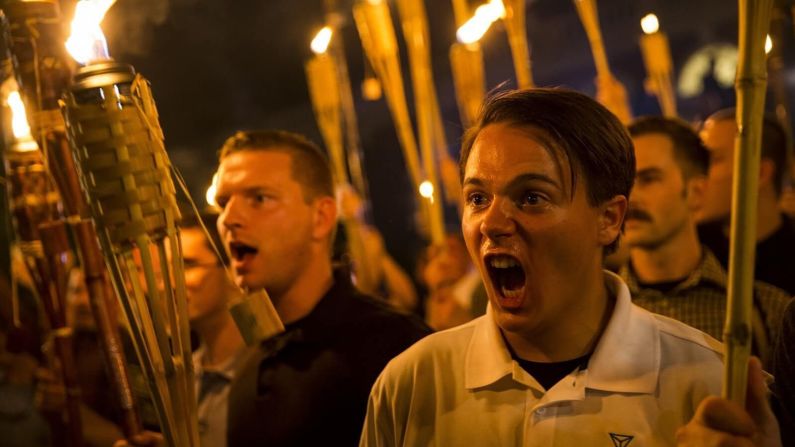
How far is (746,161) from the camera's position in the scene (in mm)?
1195

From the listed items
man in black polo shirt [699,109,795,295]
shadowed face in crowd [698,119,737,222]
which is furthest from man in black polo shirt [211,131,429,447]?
shadowed face in crowd [698,119,737,222]

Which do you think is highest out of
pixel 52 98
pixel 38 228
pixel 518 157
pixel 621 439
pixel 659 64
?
pixel 659 64

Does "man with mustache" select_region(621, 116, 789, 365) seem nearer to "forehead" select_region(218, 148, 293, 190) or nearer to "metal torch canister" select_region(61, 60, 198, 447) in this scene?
"forehead" select_region(218, 148, 293, 190)

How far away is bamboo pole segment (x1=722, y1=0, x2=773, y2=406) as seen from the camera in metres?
1.19

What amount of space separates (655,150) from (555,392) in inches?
62.5

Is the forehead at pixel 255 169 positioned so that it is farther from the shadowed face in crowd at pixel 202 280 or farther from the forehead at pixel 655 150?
the forehead at pixel 655 150

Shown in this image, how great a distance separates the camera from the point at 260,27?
32.9ft

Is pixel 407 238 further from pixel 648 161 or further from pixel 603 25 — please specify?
pixel 648 161

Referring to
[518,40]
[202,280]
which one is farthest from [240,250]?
[518,40]

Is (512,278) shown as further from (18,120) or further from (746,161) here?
(18,120)

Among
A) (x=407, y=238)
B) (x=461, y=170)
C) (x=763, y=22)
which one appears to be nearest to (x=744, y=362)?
(x=763, y=22)

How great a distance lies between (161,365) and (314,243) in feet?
3.93

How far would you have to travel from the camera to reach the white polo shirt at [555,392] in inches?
59.3

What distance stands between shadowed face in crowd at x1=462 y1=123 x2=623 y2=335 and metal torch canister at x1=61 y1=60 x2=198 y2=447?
1.85 feet
